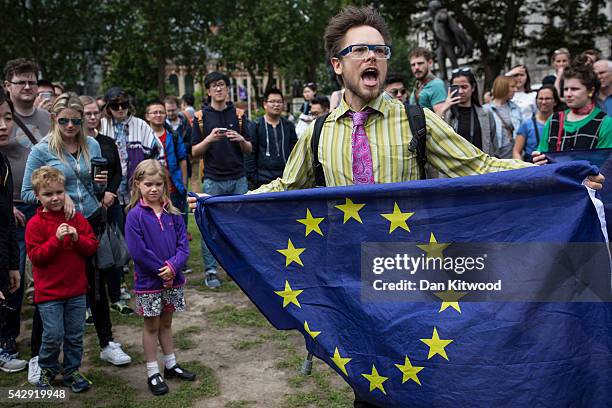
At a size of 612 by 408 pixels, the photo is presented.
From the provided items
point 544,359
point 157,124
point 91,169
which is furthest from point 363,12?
point 157,124

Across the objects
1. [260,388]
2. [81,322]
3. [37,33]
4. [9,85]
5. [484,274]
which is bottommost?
[260,388]

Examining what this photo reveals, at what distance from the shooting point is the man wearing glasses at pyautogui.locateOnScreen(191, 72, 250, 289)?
24.3 feet

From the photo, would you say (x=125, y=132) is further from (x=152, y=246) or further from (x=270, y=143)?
(x=152, y=246)

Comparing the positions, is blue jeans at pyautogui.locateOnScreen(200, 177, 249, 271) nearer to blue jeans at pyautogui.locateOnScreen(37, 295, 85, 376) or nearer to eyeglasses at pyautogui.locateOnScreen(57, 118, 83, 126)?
eyeglasses at pyautogui.locateOnScreen(57, 118, 83, 126)

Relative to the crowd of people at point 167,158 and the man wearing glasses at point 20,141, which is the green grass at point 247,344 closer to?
the crowd of people at point 167,158

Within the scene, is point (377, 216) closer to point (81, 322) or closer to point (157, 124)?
point (81, 322)

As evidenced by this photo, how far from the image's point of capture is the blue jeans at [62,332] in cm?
448

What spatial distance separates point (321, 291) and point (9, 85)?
13.2ft

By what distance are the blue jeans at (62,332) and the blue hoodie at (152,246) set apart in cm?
46

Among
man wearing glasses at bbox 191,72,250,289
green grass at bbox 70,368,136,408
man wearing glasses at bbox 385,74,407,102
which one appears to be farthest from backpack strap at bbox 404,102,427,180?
man wearing glasses at bbox 191,72,250,289

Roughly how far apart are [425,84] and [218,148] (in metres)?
2.48

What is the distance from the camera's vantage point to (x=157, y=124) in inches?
A: 320

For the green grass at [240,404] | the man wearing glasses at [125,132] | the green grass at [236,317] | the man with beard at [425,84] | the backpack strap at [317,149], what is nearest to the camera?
the backpack strap at [317,149]

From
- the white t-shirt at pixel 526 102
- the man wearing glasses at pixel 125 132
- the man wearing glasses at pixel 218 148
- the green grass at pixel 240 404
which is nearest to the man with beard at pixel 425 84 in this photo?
the white t-shirt at pixel 526 102
